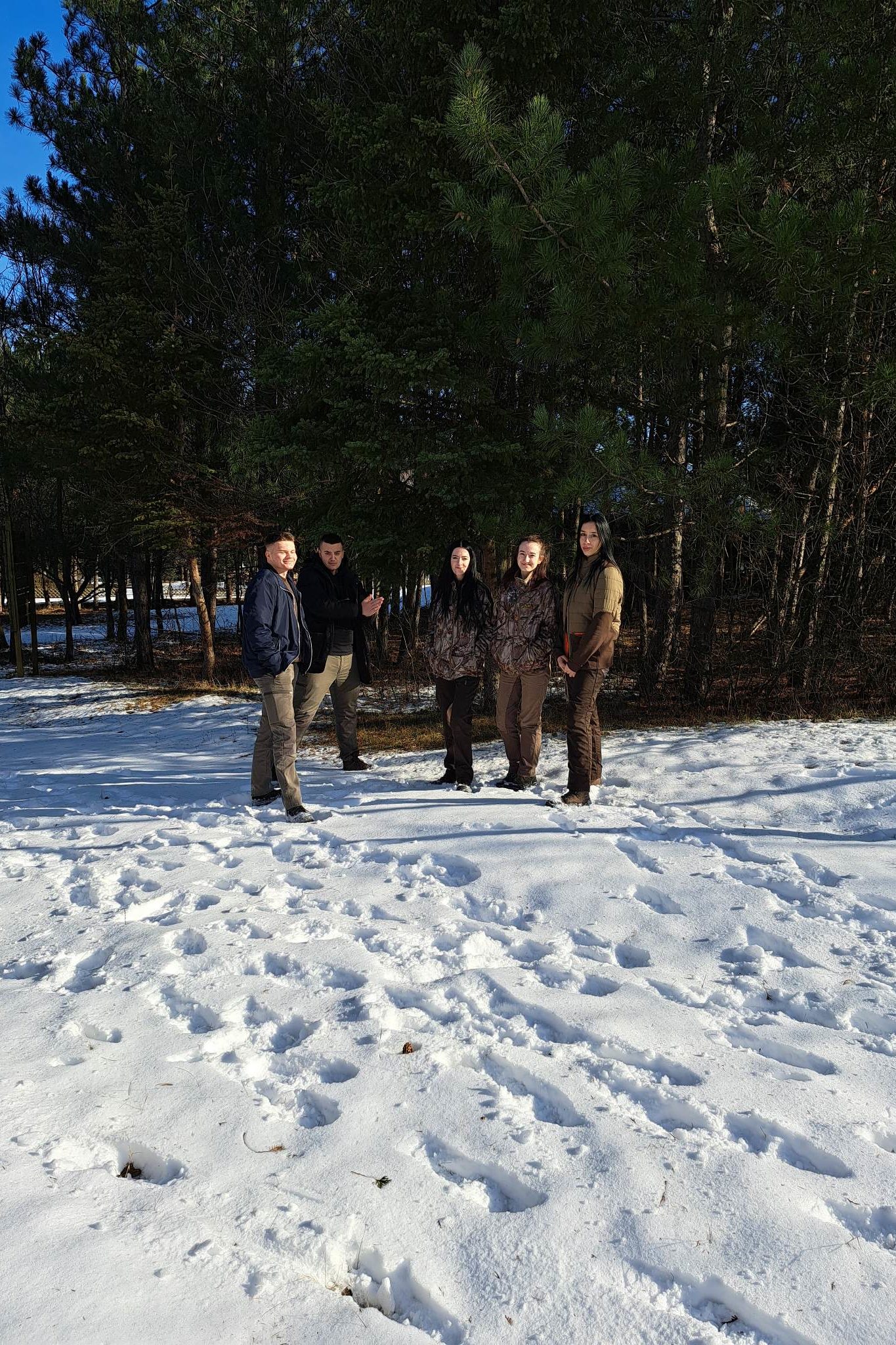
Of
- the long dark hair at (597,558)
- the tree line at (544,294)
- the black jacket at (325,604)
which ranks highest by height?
the tree line at (544,294)

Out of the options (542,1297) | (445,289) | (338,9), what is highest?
(338,9)

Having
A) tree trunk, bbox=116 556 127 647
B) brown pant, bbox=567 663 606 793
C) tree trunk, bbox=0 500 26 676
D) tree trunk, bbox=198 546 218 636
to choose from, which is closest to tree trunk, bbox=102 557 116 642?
tree trunk, bbox=116 556 127 647

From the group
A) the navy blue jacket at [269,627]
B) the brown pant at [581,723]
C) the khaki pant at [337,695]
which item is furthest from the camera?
the khaki pant at [337,695]

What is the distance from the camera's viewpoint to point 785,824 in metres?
5.37

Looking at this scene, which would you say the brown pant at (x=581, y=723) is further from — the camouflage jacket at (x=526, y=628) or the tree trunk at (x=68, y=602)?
the tree trunk at (x=68, y=602)

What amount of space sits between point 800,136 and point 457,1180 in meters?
8.36

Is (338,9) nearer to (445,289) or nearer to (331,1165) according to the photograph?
(445,289)

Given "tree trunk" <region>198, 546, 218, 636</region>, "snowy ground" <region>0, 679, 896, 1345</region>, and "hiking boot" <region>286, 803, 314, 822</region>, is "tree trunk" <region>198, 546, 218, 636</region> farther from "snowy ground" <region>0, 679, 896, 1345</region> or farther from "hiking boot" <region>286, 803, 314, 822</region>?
"snowy ground" <region>0, 679, 896, 1345</region>

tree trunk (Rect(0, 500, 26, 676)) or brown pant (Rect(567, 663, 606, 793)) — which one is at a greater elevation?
tree trunk (Rect(0, 500, 26, 676))

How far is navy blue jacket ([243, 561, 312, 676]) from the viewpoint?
5.60m

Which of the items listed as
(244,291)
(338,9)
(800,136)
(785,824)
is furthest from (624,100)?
(785,824)

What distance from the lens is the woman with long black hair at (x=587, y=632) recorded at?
5.75 meters

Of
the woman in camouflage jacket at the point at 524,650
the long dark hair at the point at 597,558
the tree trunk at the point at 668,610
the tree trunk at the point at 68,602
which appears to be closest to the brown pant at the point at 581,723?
the woman in camouflage jacket at the point at 524,650

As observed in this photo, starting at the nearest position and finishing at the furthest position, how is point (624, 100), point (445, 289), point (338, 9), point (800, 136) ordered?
point (800, 136), point (445, 289), point (624, 100), point (338, 9)
